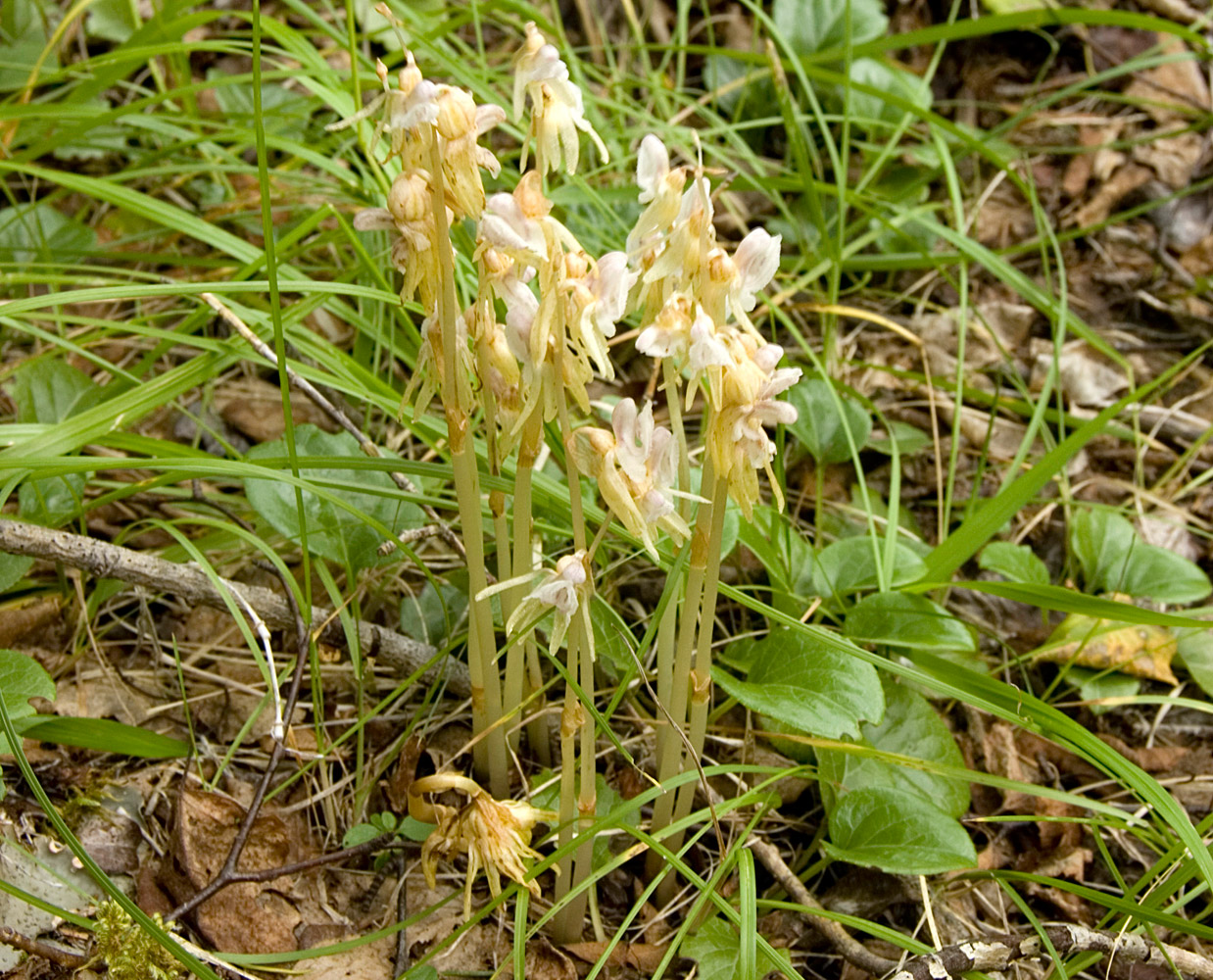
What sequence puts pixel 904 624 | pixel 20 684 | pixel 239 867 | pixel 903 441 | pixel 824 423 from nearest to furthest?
pixel 20 684
pixel 239 867
pixel 904 624
pixel 824 423
pixel 903 441

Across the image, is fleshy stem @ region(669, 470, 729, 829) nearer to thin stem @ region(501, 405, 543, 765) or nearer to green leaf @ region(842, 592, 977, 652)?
thin stem @ region(501, 405, 543, 765)

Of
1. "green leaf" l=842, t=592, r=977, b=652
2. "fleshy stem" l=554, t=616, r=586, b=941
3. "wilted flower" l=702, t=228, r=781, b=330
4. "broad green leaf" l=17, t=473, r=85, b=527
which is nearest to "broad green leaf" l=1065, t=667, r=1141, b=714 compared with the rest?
"green leaf" l=842, t=592, r=977, b=652

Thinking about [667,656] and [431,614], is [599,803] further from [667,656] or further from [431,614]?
[431,614]

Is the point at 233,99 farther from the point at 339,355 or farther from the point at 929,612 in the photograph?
the point at 929,612

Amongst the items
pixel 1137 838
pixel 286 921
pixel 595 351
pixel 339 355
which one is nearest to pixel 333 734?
pixel 286 921

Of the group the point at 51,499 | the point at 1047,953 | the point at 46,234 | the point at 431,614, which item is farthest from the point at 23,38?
the point at 1047,953

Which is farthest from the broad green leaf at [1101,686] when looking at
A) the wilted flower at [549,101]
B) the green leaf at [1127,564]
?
the wilted flower at [549,101]
